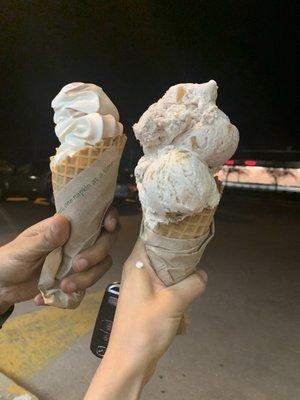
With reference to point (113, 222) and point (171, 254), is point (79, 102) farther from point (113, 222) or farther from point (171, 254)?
point (171, 254)

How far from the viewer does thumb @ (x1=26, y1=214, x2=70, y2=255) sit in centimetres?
146

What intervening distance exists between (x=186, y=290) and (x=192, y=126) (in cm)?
59

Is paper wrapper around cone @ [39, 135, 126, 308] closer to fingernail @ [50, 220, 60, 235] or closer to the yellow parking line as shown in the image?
fingernail @ [50, 220, 60, 235]

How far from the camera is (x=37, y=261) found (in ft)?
5.47

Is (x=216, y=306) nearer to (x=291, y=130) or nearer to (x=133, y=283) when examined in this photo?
(x=133, y=283)

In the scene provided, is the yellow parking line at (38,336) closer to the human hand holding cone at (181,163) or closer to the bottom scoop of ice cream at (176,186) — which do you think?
the human hand holding cone at (181,163)

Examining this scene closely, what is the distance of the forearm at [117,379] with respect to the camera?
1167 millimetres

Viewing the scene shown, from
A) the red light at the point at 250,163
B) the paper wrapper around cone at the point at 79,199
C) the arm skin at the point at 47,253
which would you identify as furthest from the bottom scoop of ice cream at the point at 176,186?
the red light at the point at 250,163

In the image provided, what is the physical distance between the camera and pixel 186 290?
54.4 inches

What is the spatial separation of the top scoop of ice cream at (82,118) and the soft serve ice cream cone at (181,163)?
0.46 feet

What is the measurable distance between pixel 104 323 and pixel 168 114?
0.91 metres

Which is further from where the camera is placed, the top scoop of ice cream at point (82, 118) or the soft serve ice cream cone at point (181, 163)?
the top scoop of ice cream at point (82, 118)

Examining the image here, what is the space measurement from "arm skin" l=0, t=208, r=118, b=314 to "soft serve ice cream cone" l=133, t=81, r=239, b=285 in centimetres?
26

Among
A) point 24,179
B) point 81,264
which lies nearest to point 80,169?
point 81,264
